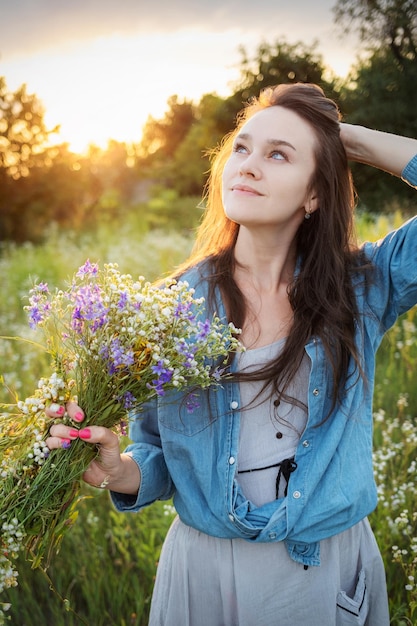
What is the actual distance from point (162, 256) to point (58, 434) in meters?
5.95

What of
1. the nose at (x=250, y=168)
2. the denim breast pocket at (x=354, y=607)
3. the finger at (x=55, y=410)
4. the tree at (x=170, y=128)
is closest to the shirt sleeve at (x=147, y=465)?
the finger at (x=55, y=410)

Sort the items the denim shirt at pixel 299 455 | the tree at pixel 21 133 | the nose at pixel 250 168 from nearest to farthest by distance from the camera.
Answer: the denim shirt at pixel 299 455
the nose at pixel 250 168
the tree at pixel 21 133

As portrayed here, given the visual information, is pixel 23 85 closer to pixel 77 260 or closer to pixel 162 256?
pixel 77 260

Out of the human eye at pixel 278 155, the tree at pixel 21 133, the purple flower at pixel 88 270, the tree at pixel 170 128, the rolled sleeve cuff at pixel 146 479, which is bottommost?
the rolled sleeve cuff at pixel 146 479

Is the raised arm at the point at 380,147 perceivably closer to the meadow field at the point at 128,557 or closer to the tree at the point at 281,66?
the meadow field at the point at 128,557

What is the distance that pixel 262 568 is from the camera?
5.82 ft

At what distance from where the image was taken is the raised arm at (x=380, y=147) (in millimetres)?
1992

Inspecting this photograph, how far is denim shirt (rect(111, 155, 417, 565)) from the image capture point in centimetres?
170

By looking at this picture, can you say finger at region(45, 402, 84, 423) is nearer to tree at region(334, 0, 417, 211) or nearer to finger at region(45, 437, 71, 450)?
finger at region(45, 437, 71, 450)

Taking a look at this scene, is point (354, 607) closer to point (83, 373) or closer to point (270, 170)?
point (83, 373)

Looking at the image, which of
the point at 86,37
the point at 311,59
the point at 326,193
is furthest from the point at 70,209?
the point at 326,193

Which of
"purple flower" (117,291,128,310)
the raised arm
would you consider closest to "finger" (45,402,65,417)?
"purple flower" (117,291,128,310)

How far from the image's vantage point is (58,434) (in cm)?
141

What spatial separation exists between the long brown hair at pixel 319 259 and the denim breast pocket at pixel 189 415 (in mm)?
159
